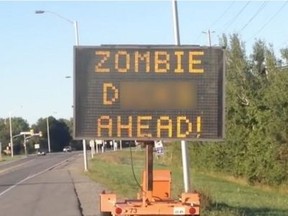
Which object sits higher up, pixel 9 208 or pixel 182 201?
pixel 182 201

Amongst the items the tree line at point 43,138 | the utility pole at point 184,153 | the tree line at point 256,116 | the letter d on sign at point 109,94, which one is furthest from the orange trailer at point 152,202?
the tree line at point 43,138

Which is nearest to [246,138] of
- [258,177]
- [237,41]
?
[258,177]

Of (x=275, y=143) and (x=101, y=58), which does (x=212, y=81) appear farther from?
(x=275, y=143)

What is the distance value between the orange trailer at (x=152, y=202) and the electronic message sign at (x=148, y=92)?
0.52m

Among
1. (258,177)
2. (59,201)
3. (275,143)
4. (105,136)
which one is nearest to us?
(105,136)

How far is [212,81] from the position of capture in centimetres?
936

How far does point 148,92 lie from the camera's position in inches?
370

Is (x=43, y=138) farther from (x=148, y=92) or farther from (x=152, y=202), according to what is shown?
(x=148, y=92)

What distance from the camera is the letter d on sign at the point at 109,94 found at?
9.34 metres

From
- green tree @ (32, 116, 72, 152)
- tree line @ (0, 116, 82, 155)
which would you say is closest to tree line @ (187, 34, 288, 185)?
tree line @ (0, 116, 82, 155)

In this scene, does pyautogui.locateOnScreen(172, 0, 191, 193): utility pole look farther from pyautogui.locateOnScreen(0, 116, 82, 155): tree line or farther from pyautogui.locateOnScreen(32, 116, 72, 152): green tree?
pyautogui.locateOnScreen(32, 116, 72, 152): green tree

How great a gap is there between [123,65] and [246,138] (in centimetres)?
3350

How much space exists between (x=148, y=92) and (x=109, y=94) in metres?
0.52

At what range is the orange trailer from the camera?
9070mm
